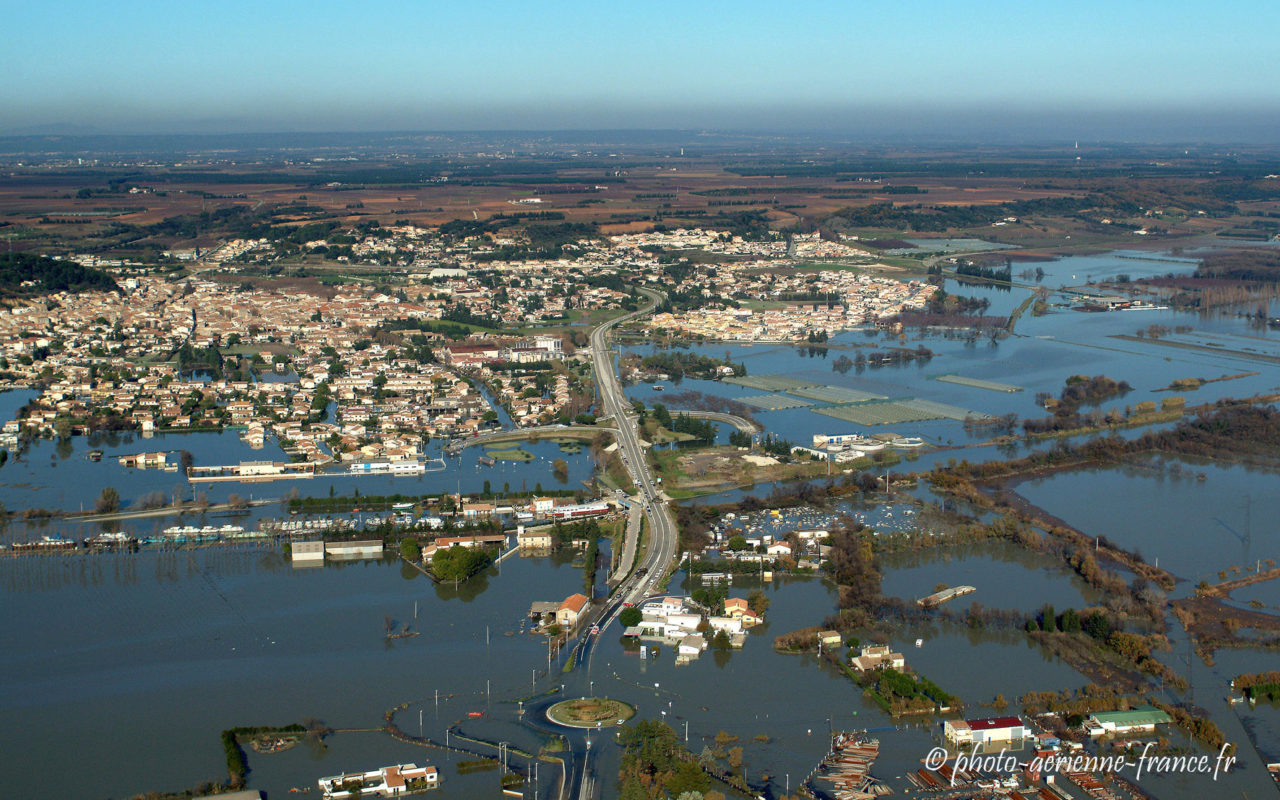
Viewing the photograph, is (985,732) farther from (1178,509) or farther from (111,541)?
(111,541)

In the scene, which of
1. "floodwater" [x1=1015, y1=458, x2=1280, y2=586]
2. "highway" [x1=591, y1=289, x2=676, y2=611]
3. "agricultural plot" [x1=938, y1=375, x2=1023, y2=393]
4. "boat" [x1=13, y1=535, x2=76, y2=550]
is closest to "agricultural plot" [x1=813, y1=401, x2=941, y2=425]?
Answer: "agricultural plot" [x1=938, y1=375, x2=1023, y2=393]

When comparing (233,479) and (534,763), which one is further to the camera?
(233,479)

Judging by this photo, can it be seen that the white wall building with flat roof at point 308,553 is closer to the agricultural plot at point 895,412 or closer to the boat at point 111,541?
the boat at point 111,541

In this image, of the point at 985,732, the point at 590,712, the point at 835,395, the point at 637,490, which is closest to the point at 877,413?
the point at 835,395

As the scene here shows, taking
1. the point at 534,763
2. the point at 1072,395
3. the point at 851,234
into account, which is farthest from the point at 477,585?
the point at 851,234

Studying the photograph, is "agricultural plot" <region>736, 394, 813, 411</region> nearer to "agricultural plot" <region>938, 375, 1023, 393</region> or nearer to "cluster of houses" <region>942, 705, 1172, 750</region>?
"agricultural plot" <region>938, 375, 1023, 393</region>

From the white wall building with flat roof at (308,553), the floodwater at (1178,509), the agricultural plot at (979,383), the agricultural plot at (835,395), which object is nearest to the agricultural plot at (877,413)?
the agricultural plot at (835,395)

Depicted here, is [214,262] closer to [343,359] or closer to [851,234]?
[343,359]
